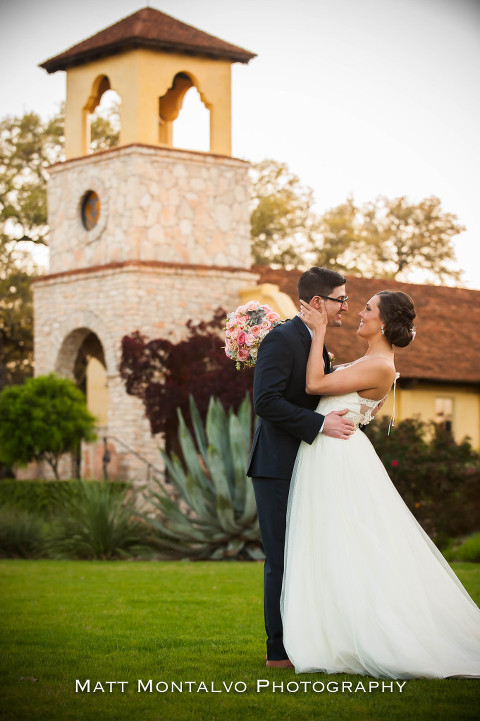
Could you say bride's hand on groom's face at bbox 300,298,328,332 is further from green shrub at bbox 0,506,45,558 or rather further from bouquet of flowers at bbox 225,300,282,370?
green shrub at bbox 0,506,45,558

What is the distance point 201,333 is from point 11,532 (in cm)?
772

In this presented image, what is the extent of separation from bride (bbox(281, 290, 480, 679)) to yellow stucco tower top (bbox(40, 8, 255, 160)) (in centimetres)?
1909

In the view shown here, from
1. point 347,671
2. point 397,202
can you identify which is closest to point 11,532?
point 347,671

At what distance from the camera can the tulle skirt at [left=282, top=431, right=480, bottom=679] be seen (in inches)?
255

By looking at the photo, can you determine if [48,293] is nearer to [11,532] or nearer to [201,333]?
[201,333]

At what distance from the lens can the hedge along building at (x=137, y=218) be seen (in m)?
24.9

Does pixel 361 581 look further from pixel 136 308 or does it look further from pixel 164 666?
pixel 136 308

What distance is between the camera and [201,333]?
24.3 m

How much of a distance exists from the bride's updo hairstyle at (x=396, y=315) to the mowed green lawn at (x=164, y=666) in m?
2.11

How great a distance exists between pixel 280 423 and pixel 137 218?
1858cm

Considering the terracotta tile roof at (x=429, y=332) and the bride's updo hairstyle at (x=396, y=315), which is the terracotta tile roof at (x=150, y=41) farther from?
the bride's updo hairstyle at (x=396, y=315)

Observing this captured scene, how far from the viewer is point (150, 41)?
25297 mm

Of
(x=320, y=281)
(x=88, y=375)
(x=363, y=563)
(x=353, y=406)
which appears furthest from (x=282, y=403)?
(x=88, y=375)

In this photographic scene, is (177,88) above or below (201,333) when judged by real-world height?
above
